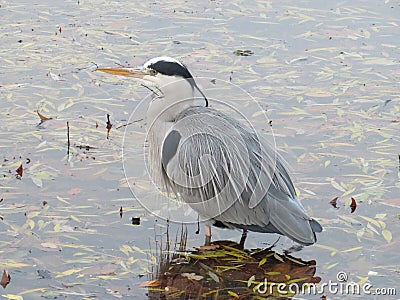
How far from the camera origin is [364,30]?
830cm

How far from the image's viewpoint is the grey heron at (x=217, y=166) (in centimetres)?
470

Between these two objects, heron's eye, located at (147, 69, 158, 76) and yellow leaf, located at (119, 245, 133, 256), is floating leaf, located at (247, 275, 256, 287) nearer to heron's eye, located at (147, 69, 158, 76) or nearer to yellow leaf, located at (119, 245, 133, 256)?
yellow leaf, located at (119, 245, 133, 256)

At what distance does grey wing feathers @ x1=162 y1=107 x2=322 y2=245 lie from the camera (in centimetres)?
468

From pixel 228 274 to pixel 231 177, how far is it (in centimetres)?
56

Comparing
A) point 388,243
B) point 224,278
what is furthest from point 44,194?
point 388,243

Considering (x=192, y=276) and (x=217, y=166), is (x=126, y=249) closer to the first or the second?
(x=192, y=276)

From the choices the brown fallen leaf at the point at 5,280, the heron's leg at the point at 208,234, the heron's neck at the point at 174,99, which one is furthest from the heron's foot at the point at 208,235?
the brown fallen leaf at the point at 5,280

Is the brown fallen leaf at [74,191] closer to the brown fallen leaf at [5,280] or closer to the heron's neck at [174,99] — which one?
the heron's neck at [174,99]

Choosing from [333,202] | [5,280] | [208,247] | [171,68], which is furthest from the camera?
[333,202]

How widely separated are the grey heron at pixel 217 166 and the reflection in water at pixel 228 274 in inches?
6.7

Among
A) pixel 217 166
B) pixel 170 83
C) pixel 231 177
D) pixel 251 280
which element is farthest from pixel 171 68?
pixel 251 280

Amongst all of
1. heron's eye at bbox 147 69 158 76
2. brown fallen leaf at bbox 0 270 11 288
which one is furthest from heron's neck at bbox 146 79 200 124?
brown fallen leaf at bbox 0 270 11 288

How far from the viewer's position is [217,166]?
4.81m

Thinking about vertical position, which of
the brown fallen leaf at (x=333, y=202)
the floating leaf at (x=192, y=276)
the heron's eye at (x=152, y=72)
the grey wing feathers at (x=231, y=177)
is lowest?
the floating leaf at (x=192, y=276)
